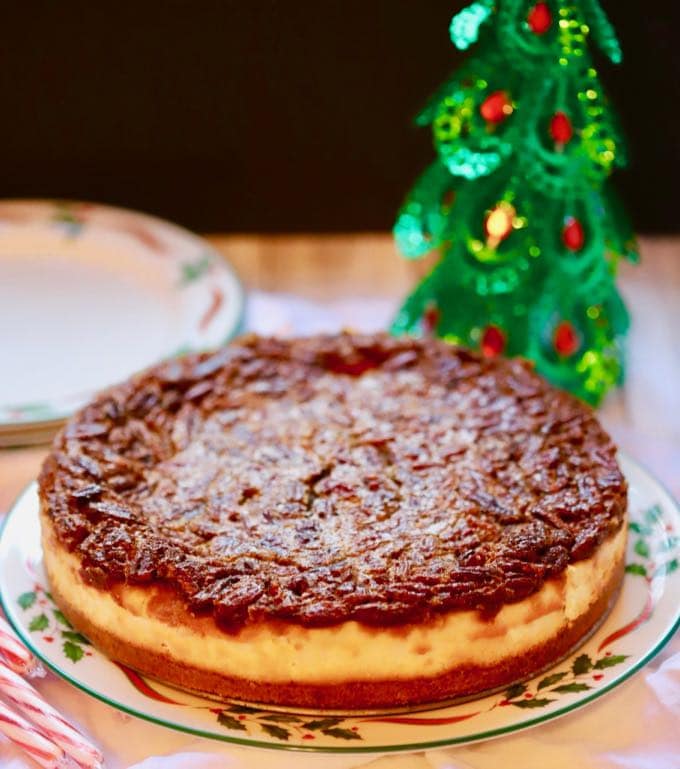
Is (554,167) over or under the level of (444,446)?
over

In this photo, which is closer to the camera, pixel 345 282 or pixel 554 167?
pixel 554 167

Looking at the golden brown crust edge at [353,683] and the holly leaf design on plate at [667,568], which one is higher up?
the holly leaf design on plate at [667,568]

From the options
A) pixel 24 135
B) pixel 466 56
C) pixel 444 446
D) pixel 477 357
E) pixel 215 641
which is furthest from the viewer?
pixel 24 135

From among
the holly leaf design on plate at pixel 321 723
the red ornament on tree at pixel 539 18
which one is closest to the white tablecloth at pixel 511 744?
the holly leaf design on plate at pixel 321 723

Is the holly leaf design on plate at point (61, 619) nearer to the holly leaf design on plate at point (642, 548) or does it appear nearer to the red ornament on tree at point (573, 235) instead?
the holly leaf design on plate at point (642, 548)

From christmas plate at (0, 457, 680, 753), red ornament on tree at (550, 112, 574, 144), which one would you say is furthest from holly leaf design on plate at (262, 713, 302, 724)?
red ornament on tree at (550, 112, 574, 144)

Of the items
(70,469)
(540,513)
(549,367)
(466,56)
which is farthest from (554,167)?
(70,469)

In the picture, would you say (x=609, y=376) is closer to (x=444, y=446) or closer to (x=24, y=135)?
A: (x=444, y=446)

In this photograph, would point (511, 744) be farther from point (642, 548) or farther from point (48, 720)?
point (48, 720)
